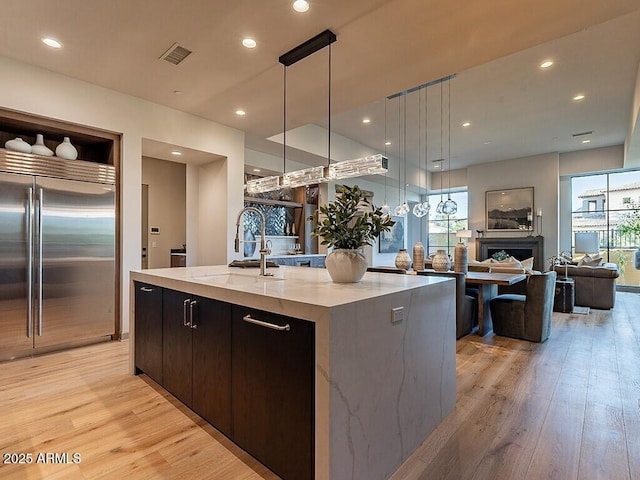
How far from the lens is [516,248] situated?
8.94 m

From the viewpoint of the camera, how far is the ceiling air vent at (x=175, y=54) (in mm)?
3078

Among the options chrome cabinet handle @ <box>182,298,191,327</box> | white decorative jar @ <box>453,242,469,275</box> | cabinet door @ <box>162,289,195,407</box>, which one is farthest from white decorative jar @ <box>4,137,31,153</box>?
white decorative jar @ <box>453,242,469,275</box>

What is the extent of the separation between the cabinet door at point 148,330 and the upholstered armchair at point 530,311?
3.85 m

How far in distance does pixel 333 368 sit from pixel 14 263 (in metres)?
3.65

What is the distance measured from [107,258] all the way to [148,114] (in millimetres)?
1856

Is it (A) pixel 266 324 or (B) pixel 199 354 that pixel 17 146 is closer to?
(B) pixel 199 354

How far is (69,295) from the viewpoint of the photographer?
143 inches

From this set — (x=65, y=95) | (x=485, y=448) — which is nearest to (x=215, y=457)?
(x=485, y=448)

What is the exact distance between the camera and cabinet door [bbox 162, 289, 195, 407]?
86.9 inches

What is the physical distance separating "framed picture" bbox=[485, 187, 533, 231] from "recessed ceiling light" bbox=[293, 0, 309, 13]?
334 inches

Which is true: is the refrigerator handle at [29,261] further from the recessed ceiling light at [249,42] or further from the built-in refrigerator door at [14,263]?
the recessed ceiling light at [249,42]

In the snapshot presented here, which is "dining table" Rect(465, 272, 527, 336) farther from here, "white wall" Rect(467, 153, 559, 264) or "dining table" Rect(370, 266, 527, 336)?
"white wall" Rect(467, 153, 559, 264)

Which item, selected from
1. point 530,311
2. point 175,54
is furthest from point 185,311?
point 530,311

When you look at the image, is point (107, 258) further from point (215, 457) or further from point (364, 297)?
point (364, 297)
